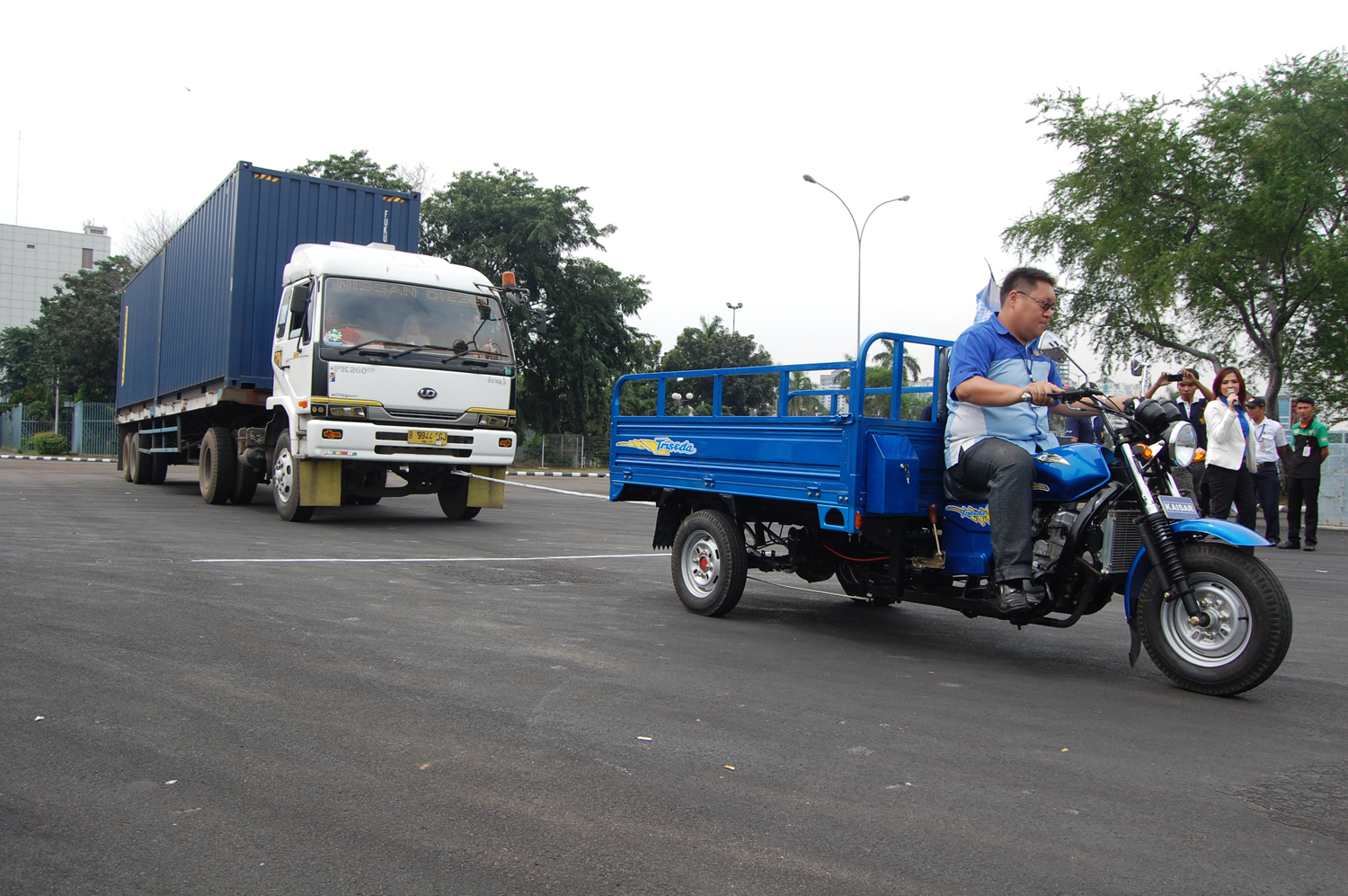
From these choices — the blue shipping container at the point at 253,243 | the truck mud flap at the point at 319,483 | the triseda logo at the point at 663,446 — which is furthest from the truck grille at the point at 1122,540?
the blue shipping container at the point at 253,243

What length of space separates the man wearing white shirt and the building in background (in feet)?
274

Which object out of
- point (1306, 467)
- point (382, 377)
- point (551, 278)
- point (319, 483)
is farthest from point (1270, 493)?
point (551, 278)

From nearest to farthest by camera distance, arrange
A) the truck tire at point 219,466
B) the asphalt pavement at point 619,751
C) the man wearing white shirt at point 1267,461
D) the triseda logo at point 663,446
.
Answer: the asphalt pavement at point 619,751
the triseda logo at point 663,446
the man wearing white shirt at point 1267,461
the truck tire at point 219,466

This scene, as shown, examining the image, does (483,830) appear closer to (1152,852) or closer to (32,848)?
(32,848)

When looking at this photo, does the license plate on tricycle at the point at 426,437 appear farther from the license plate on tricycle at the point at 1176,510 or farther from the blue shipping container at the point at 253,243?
the license plate on tricycle at the point at 1176,510

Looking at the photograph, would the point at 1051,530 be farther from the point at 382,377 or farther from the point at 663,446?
the point at 382,377

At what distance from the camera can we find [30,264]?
257ft

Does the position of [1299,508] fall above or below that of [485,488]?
above

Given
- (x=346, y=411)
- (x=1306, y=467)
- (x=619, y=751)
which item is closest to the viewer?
(x=619, y=751)

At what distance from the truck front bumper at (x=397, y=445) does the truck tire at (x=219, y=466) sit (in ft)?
11.4

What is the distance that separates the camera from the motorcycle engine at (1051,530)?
5172mm

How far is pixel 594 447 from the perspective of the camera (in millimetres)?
45594

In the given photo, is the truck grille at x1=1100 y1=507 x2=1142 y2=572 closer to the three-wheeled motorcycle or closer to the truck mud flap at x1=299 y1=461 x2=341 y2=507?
the three-wheeled motorcycle

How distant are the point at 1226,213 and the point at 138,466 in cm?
2426
